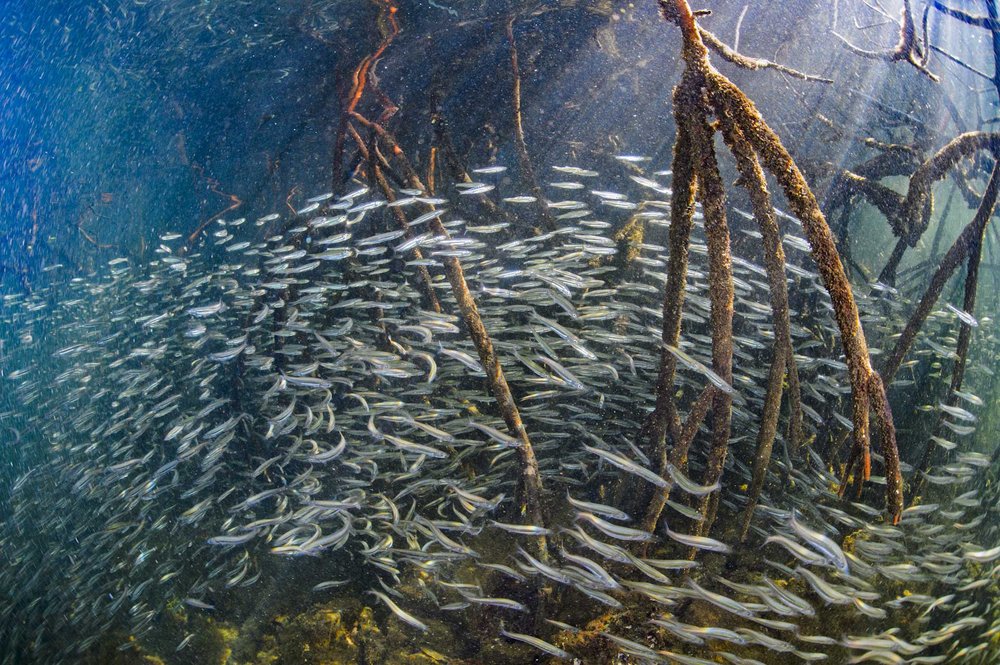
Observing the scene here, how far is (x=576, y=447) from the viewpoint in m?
5.72

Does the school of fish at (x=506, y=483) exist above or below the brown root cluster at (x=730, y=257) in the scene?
below

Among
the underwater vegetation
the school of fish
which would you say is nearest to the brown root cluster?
the underwater vegetation

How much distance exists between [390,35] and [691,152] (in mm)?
8594

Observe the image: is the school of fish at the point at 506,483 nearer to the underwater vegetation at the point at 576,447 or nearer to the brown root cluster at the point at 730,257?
the underwater vegetation at the point at 576,447

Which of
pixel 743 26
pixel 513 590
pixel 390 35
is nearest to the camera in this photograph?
pixel 513 590

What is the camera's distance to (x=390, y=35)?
9.68 meters

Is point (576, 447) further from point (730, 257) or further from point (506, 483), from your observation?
point (730, 257)

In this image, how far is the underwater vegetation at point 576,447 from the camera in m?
3.51

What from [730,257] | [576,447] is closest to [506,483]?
[576,447]

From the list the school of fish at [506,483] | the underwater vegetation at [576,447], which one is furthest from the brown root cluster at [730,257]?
the school of fish at [506,483]

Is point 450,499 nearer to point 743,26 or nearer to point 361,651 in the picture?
point 361,651

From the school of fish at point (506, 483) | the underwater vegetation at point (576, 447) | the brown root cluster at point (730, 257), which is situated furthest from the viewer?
the school of fish at point (506, 483)

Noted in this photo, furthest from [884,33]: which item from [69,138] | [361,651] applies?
[69,138]

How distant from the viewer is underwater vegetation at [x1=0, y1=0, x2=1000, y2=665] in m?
3.51
